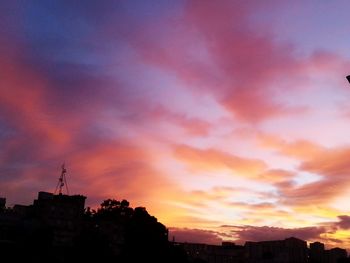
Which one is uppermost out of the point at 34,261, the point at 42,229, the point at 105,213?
the point at 105,213

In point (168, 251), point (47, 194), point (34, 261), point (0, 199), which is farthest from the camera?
point (0, 199)

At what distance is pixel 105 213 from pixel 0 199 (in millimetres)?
27651

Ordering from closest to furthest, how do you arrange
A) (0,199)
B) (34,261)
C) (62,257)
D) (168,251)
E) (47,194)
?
(34,261), (62,257), (168,251), (47,194), (0,199)

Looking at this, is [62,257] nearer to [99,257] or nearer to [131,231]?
[99,257]

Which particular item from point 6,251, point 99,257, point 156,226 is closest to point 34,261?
point 6,251

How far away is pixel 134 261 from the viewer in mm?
96875

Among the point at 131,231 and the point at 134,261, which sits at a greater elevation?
the point at 131,231

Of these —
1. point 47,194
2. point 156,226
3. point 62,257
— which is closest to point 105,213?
point 47,194

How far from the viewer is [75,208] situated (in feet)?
344

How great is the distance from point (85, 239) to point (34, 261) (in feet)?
32.6

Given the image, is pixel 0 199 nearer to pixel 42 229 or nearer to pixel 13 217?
pixel 13 217

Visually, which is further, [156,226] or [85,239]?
[156,226]

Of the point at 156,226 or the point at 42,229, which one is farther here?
the point at 156,226

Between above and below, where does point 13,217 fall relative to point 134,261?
above
